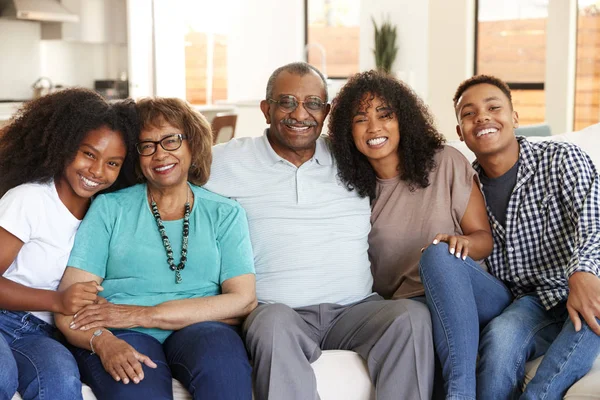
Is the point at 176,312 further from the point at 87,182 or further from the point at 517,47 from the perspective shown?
the point at 517,47

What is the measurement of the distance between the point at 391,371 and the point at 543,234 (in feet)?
2.13

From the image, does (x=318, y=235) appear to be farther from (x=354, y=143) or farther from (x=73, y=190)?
(x=73, y=190)

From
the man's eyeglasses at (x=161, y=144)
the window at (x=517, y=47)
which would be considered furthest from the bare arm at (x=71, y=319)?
the window at (x=517, y=47)

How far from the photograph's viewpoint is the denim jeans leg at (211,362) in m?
1.89

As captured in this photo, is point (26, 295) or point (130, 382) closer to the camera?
point (130, 382)

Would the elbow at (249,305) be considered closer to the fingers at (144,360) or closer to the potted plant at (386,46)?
the fingers at (144,360)

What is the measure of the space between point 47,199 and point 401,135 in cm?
111

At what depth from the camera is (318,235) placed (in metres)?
2.36

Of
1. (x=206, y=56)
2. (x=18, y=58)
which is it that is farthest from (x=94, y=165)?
(x=206, y=56)

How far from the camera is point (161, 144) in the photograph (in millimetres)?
2211

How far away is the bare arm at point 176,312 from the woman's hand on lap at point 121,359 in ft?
0.25

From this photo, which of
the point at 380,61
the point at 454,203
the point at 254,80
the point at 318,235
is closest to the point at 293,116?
the point at 318,235

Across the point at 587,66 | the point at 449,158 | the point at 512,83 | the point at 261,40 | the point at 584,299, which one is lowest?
the point at 584,299

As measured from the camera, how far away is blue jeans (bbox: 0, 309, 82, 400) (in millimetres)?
1801
